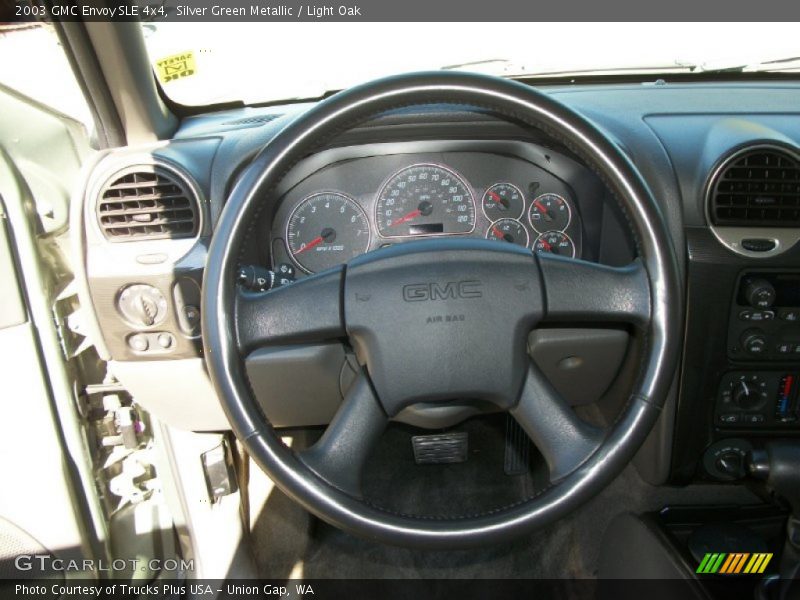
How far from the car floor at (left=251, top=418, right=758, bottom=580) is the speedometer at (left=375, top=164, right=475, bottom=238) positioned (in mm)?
725

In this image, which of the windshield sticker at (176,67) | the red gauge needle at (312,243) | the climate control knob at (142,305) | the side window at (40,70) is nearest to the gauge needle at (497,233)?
the red gauge needle at (312,243)

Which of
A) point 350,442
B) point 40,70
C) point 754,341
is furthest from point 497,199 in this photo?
point 40,70

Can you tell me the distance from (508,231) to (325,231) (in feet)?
1.56

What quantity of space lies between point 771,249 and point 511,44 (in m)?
0.91

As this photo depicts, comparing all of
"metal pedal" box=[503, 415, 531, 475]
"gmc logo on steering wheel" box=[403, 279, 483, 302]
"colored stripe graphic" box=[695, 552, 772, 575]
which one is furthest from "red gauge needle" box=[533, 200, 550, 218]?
"colored stripe graphic" box=[695, 552, 772, 575]

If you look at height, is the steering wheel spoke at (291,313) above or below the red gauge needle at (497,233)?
above

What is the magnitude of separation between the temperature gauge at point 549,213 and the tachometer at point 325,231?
0.43m

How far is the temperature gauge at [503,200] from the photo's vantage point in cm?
171

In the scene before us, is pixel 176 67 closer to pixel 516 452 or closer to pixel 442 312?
pixel 442 312

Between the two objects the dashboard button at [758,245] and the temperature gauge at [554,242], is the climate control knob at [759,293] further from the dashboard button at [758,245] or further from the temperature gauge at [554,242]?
the temperature gauge at [554,242]

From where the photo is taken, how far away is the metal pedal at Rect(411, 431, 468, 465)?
2.07 metres

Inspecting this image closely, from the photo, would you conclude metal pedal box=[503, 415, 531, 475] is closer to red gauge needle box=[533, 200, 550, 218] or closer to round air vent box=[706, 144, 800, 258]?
red gauge needle box=[533, 200, 550, 218]

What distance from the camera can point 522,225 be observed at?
1722 millimetres

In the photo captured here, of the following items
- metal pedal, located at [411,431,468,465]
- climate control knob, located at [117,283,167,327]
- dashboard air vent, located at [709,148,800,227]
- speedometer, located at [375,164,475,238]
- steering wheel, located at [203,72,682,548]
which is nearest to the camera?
steering wheel, located at [203,72,682,548]
